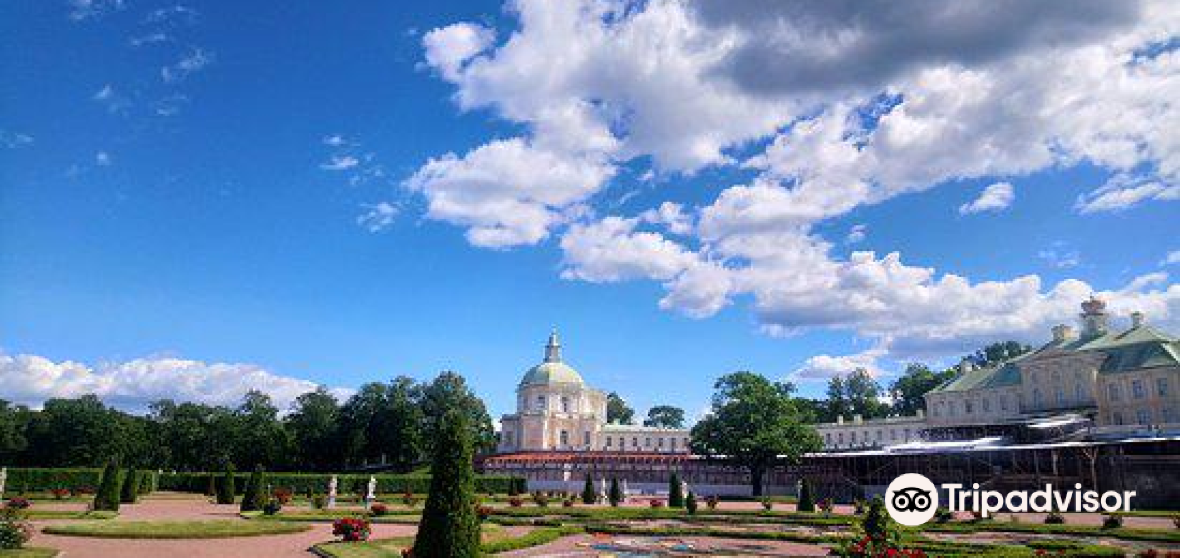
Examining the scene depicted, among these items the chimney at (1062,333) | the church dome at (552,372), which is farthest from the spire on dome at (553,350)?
the chimney at (1062,333)

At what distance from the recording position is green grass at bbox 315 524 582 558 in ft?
72.5

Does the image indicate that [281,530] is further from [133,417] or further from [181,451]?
[133,417]

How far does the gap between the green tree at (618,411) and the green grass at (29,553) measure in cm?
13041

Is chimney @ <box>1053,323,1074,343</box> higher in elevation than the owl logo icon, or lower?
higher

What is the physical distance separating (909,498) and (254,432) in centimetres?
7162

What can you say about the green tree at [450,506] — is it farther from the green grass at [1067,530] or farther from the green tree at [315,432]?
the green tree at [315,432]

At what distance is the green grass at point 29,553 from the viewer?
19.3 metres

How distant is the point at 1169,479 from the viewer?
45.6 meters

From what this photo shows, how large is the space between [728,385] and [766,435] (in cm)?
656

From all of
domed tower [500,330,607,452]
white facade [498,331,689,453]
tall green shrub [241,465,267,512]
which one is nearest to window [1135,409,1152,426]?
white facade [498,331,689,453]

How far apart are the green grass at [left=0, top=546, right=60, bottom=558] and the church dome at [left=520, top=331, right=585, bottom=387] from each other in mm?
91937

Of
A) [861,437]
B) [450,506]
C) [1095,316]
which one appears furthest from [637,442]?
[450,506]

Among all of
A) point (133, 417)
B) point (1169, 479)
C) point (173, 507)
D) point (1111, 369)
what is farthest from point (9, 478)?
point (1111, 369)

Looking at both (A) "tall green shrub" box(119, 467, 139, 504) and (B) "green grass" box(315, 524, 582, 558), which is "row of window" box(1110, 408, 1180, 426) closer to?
(B) "green grass" box(315, 524, 582, 558)
